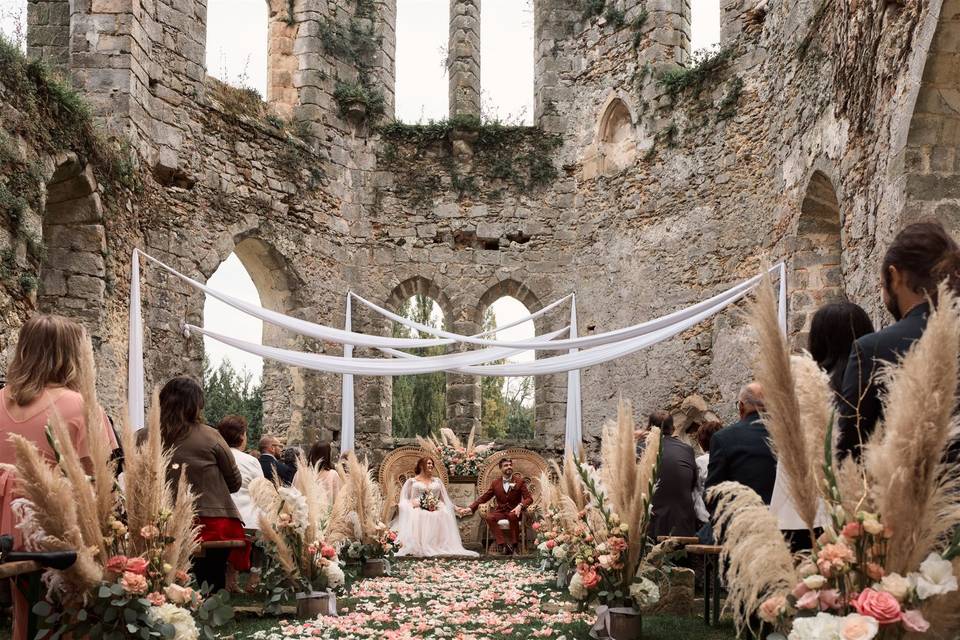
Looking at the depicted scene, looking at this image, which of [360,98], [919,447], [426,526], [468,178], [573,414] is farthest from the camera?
[468,178]

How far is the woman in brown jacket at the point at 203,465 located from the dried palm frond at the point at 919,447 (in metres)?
3.50

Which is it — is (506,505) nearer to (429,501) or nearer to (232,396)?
(429,501)

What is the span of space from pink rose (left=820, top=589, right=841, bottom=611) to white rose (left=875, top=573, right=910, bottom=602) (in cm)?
12

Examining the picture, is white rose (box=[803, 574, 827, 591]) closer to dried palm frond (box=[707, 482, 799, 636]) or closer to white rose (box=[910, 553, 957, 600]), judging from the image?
dried palm frond (box=[707, 482, 799, 636])

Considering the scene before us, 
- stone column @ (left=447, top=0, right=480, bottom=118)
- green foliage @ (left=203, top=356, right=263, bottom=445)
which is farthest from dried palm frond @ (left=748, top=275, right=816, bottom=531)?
green foliage @ (left=203, top=356, right=263, bottom=445)

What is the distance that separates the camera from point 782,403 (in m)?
1.70

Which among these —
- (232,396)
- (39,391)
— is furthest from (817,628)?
(232,396)

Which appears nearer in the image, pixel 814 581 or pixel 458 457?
pixel 814 581

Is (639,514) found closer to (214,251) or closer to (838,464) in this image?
(838,464)

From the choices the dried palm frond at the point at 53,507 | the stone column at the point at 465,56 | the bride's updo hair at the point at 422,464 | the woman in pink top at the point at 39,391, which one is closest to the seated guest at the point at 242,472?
the woman in pink top at the point at 39,391

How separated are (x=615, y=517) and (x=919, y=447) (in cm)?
246

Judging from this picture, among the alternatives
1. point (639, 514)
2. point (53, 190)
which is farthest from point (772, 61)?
point (639, 514)

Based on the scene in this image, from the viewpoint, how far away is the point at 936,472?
1.58 metres

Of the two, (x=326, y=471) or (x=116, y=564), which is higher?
(x=116, y=564)
